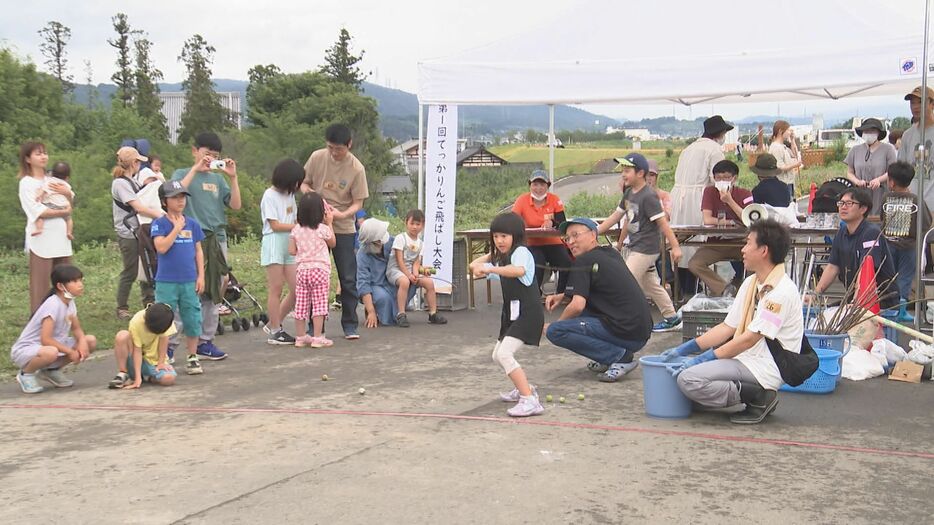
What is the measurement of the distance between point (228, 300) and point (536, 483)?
19.9 ft

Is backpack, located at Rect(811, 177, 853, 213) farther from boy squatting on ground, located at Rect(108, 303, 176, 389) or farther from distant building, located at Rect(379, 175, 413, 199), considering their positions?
distant building, located at Rect(379, 175, 413, 199)

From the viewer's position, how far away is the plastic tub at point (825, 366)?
6.66 meters

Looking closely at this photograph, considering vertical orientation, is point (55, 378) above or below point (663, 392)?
below

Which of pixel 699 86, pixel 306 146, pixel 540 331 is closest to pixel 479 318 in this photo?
pixel 699 86

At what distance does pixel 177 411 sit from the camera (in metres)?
6.36

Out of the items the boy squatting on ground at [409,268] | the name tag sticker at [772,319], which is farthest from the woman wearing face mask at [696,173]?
the name tag sticker at [772,319]

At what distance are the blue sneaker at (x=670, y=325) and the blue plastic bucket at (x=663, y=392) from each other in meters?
3.20

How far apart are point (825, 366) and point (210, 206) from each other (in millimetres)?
5218

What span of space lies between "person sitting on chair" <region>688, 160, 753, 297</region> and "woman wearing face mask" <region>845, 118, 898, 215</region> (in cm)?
157

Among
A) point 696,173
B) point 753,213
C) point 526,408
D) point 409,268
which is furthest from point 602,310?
point 696,173

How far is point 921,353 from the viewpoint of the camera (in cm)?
717

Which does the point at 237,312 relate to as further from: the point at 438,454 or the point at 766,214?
the point at 766,214

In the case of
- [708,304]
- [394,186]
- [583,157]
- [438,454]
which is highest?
[583,157]

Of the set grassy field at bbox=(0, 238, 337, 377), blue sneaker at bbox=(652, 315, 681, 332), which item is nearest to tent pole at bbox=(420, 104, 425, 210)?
grassy field at bbox=(0, 238, 337, 377)
